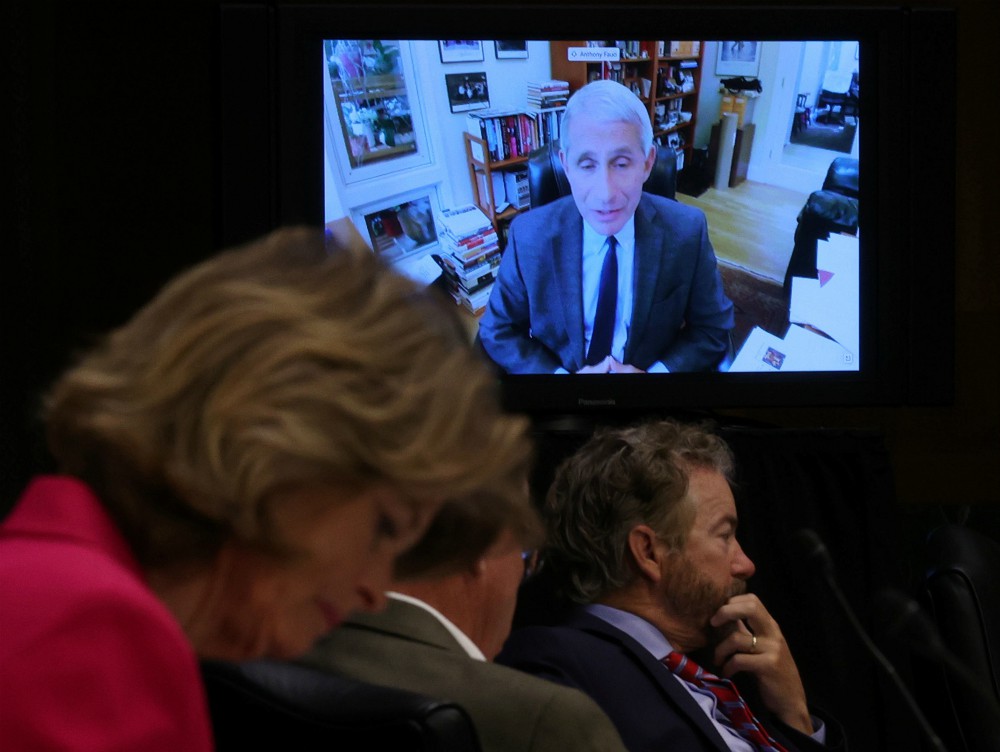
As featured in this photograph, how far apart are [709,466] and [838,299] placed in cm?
83

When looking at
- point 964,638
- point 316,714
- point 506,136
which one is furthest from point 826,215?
point 316,714

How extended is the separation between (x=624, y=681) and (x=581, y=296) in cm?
115

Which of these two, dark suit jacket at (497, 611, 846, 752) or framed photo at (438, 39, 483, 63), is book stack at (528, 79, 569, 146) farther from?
dark suit jacket at (497, 611, 846, 752)

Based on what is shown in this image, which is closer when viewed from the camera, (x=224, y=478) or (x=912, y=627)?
(x=224, y=478)

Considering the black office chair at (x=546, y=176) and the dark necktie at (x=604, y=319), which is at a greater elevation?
the black office chair at (x=546, y=176)

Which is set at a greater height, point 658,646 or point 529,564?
point 529,564

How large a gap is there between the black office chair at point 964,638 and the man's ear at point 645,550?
409mm

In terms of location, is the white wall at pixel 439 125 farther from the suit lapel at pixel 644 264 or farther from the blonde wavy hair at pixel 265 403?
the blonde wavy hair at pixel 265 403

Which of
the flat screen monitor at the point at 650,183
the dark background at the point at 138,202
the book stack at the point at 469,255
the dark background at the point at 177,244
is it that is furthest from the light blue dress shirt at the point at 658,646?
the dark background at the point at 138,202

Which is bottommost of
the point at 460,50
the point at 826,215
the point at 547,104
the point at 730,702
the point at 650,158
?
the point at 730,702

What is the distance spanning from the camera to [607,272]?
286 cm

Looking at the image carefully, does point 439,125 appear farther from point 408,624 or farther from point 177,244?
point 408,624

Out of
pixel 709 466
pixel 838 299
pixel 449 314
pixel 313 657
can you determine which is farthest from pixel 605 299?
pixel 449 314

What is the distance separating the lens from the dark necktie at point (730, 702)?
1.99 meters
